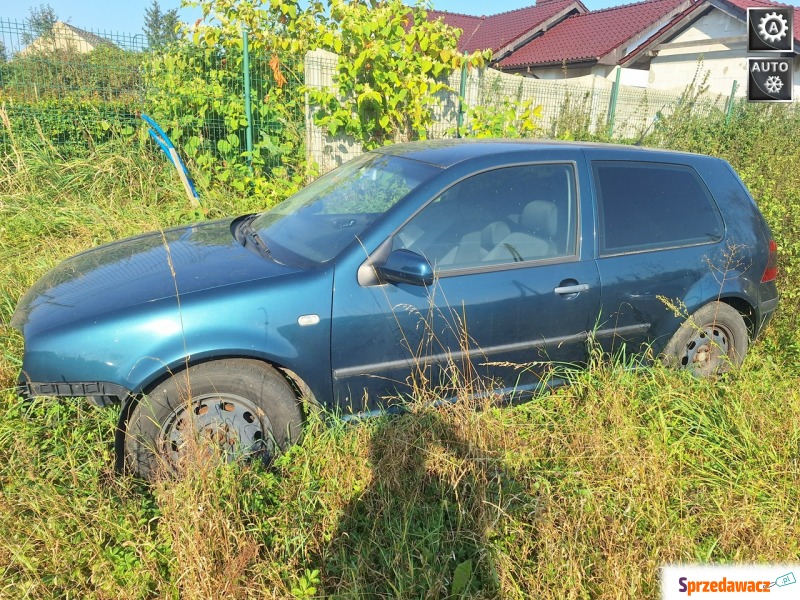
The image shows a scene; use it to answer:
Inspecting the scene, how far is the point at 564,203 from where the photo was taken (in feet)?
10.6

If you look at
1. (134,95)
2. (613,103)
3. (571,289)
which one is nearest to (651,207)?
(571,289)

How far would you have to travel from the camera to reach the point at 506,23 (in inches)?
982

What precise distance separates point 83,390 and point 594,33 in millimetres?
23932

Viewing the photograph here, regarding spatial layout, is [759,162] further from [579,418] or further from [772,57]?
[772,57]

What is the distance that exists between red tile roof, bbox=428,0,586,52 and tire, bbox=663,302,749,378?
21.5m

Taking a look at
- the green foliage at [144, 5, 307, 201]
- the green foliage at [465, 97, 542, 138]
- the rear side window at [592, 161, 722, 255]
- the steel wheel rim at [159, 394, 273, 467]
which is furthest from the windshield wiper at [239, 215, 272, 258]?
the green foliage at [465, 97, 542, 138]

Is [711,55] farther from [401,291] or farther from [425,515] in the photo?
[425,515]

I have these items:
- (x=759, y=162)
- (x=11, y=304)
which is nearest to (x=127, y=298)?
(x=11, y=304)

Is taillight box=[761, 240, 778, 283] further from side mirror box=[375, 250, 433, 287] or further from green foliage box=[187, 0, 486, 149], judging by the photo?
green foliage box=[187, 0, 486, 149]

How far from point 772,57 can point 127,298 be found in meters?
18.7

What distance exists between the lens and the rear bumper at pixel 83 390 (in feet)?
7.87

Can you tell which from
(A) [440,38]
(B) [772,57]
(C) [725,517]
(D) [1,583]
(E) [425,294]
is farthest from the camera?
(B) [772,57]

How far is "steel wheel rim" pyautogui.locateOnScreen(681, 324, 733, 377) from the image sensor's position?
3.61 meters

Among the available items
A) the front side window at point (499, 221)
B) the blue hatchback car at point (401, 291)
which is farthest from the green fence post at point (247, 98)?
the front side window at point (499, 221)
